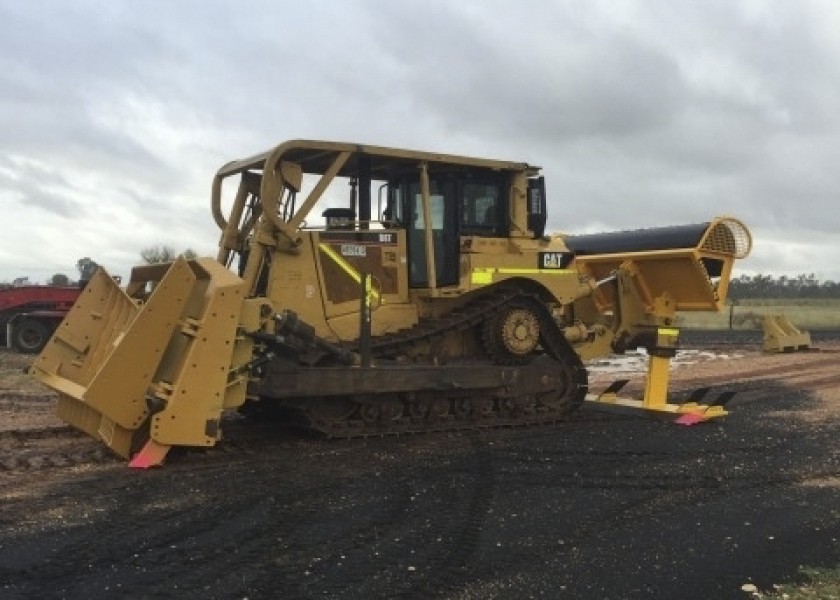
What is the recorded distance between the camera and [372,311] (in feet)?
29.0

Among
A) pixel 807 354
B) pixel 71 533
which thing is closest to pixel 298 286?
pixel 71 533

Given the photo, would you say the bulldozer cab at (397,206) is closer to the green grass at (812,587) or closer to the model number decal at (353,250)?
the model number decal at (353,250)

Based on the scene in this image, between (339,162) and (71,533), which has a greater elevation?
(339,162)

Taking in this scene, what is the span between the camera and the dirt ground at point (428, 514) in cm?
449

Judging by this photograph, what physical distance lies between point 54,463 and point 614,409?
6.82 meters

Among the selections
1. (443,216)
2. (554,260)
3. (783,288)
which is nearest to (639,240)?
(554,260)

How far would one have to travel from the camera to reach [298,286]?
27.3 feet

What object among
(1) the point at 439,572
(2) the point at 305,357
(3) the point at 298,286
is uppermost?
(3) the point at 298,286

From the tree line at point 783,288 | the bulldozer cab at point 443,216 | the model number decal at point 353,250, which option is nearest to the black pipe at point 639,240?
the bulldozer cab at point 443,216

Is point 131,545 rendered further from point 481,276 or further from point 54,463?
point 481,276

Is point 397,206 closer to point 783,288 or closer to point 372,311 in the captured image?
point 372,311

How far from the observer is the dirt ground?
4.49m

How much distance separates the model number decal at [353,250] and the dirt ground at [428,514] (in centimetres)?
201

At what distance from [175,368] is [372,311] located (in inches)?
94.7
